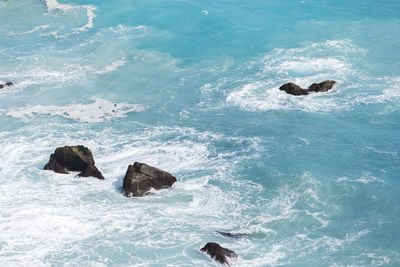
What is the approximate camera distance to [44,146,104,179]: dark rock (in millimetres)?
28859

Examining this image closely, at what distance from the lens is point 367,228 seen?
24.8 m

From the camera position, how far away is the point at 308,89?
128ft

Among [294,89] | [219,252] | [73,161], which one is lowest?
[219,252]

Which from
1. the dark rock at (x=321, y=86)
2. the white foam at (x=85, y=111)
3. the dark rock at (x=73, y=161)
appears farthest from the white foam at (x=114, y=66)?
the dark rock at (x=321, y=86)

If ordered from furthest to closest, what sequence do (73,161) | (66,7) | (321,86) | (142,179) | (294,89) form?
(66,7), (321,86), (294,89), (73,161), (142,179)

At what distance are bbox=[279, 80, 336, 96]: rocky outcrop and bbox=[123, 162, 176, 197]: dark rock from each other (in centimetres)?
1471

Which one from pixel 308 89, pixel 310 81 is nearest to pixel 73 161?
pixel 308 89

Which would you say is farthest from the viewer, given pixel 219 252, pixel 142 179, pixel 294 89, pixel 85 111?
pixel 294 89

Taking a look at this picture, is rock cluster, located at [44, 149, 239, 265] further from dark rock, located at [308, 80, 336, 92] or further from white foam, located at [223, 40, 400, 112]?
dark rock, located at [308, 80, 336, 92]

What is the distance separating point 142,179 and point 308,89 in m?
17.2

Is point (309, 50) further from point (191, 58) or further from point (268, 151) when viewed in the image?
point (268, 151)

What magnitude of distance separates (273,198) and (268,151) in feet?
16.9

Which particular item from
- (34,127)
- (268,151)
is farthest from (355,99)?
(34,127)

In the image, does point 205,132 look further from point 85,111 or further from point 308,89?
point 308,89
